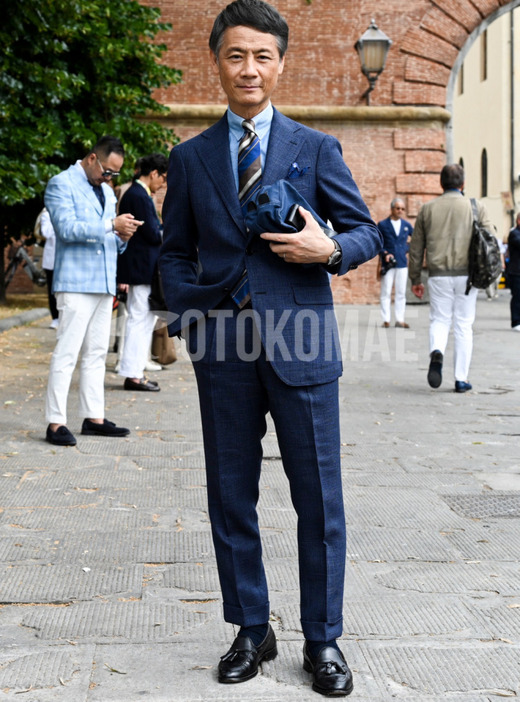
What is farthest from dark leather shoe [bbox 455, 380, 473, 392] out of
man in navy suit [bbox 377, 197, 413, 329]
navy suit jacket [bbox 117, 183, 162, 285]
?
man in navy suit [bbox 377, 197, 413, 329]

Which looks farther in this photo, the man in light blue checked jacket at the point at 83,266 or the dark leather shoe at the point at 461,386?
the dark leather shoe at the point at 461,386

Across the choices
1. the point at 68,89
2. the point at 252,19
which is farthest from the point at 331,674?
the point at 68,89

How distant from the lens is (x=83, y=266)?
22.9 feet

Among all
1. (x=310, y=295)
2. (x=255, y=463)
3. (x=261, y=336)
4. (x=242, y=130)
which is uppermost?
(x=242, y=130)

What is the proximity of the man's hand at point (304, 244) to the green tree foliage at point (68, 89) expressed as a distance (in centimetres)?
950

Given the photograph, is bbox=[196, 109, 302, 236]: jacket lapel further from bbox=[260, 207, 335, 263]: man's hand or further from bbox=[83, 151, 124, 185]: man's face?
bbox=[83, 151, 124, 185]: man's face

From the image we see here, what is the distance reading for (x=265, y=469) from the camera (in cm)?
639

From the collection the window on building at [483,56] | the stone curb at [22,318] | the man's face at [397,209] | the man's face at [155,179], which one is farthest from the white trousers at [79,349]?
the window on building at [483,56]

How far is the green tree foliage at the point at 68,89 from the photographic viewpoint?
46.4 ft

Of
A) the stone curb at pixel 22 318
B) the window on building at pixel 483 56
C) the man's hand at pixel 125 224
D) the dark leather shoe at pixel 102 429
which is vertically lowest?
the dark leather shoe at pixel 102 429

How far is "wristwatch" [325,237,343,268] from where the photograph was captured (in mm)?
3073

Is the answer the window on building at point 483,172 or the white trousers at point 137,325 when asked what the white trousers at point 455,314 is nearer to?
the white trousers at point 137,325

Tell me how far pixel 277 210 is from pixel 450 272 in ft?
22.9

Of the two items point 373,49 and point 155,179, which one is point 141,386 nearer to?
point 155,179
